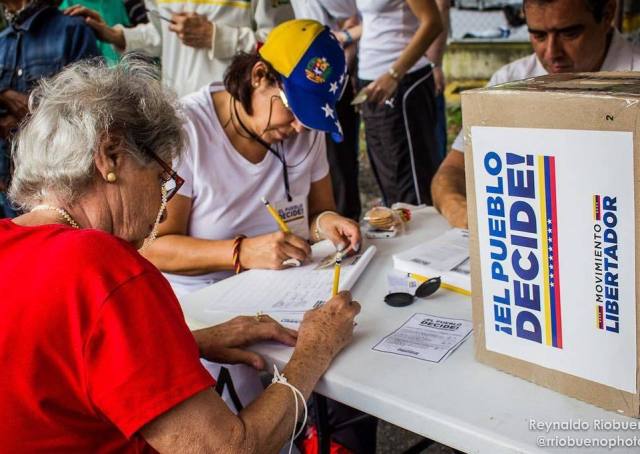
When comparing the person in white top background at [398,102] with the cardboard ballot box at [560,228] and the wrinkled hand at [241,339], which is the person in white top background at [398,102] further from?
the cardboard ballot box at [560,228]

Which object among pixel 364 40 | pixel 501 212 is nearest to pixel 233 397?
pixel 501 212

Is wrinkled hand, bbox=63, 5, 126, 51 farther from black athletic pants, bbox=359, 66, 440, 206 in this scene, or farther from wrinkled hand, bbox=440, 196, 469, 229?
wrinkled hand, bbox=440, 196, 469, 229

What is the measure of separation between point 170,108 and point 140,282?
0.46m

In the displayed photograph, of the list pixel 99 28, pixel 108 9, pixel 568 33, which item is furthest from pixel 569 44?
pixel 108 9

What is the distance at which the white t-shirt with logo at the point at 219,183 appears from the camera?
6.49 feet

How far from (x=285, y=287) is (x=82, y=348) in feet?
2.48

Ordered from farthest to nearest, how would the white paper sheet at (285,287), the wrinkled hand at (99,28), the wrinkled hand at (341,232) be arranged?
1. the wrinkled hand at (99,28)
2. the wrinkled hand at (341,232)
3. the white paper sheet at (285,287)

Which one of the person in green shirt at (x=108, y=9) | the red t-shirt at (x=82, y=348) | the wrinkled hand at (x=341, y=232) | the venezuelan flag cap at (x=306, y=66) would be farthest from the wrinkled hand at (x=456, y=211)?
the person in green shirt at (x=108, y=9)

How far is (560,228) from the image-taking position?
98 cm

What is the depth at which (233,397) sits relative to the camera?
5.09ft

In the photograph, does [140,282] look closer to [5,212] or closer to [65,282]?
[65,282]

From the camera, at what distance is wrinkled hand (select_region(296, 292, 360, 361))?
48.9 inches

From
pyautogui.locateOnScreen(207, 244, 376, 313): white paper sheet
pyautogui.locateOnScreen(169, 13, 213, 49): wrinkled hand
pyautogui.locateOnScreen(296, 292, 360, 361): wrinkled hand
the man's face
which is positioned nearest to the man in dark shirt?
pyautogui.locateOnScreen(169, 13, 213, 49): wrinkled hand

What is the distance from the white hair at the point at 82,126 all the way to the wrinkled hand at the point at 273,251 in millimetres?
512
